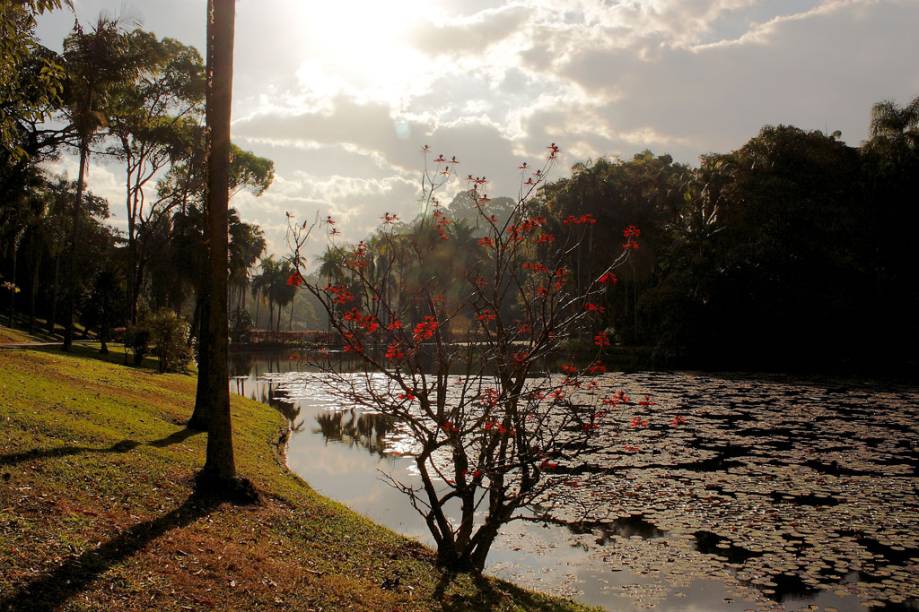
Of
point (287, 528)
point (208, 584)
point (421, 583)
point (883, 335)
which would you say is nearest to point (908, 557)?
point (421, 583)

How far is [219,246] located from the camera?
1052 cm

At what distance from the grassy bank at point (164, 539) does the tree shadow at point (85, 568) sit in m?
0.01

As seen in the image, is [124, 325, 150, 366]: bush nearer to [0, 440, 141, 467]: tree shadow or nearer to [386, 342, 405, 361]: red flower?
[0, 440, 141, 467]: tree shadow

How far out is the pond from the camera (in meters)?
9.37

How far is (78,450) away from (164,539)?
3787 mm

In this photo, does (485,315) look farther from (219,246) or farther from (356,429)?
(356,429)

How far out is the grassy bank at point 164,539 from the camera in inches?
248

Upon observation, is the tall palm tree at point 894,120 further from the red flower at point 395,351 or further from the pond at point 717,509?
the red flower at point 395,351

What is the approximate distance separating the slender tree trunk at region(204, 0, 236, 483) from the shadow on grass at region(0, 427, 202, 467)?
1.97 metres

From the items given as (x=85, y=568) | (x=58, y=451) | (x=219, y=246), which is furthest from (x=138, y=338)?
(x=85, y=568)

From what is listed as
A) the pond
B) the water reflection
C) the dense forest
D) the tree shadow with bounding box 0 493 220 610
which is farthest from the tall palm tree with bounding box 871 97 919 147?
the tree shadow with bounding box 0 493 220 610

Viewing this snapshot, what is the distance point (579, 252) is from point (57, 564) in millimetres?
53752

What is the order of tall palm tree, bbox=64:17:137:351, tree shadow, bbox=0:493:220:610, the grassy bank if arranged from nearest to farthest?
tree shadow, bbox=0:493:220:610 → the grassy bank → tall palm tree, bbox=64:17:137:351

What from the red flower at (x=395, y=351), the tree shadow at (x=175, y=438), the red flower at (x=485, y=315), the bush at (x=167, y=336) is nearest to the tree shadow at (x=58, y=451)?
the tree shadow at (x=175, y=438)
